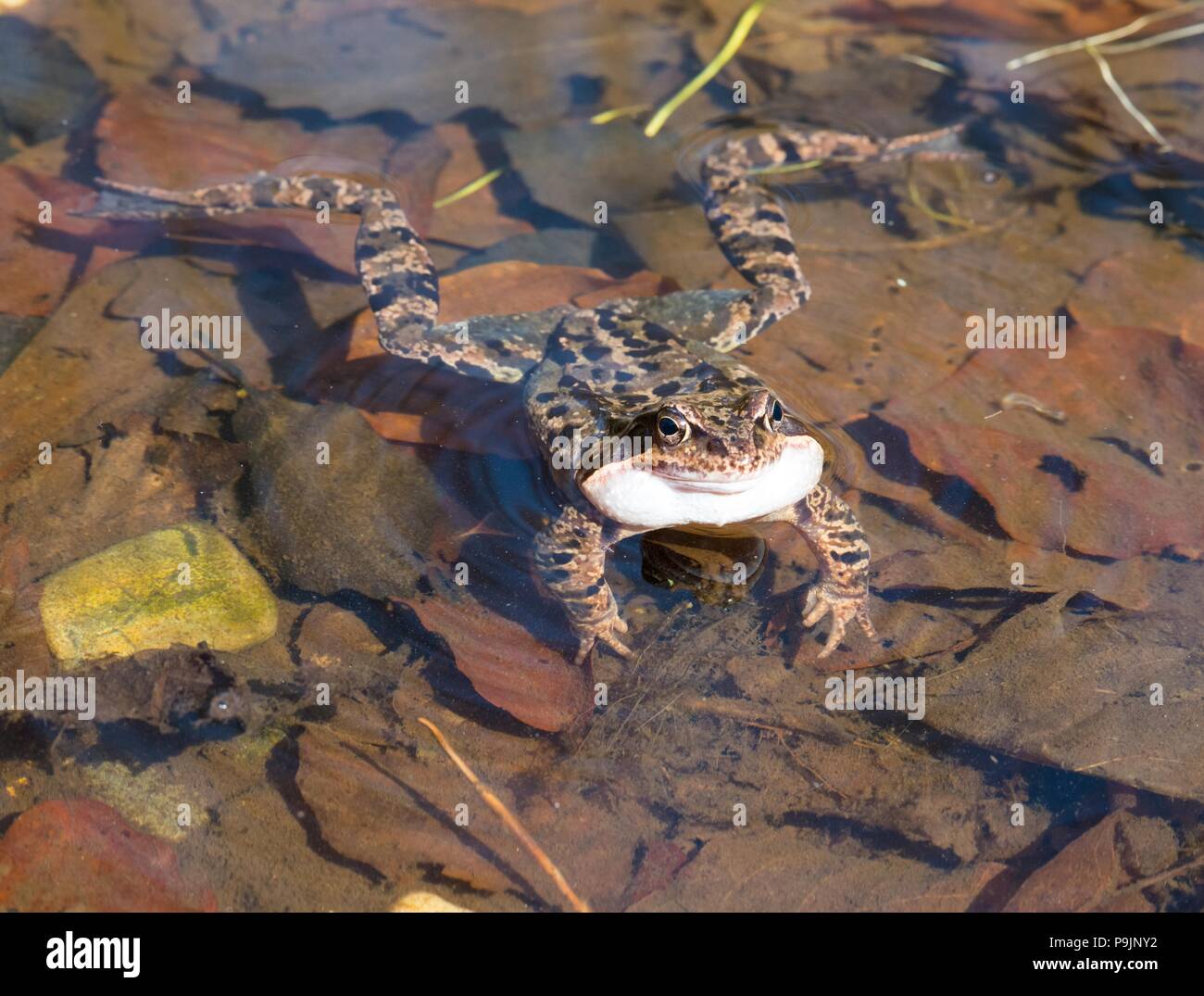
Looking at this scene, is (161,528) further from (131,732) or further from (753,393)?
(753,393)

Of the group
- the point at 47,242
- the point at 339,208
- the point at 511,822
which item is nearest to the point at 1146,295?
the point at 511,822

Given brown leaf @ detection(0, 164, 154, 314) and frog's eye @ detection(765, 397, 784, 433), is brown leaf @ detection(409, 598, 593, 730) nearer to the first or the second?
frog's eye @ detection(765, 397, 784, 433)

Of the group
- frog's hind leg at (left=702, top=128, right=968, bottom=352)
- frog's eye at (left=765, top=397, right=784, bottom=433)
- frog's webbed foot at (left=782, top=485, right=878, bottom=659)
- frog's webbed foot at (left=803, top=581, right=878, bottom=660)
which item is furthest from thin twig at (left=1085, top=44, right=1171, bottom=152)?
frog's webbed foot at (left=803, top=581, right=878, bottom=660)

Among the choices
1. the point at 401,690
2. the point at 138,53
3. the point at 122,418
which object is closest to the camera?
the point at 401,690

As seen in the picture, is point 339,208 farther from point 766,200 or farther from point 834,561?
point 834,561

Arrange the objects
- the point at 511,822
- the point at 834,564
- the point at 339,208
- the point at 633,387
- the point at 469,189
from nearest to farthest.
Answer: the point at 511,822, the point at 834,564, the point at 633,387, the point at 339,208, the point at 469,189
